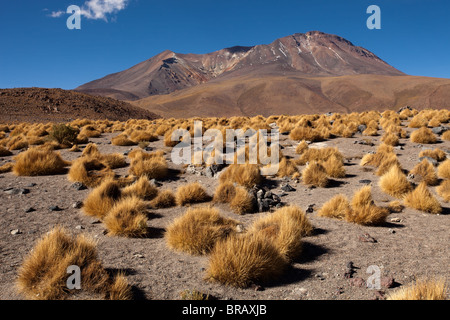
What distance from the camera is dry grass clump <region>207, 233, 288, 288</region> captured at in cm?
340

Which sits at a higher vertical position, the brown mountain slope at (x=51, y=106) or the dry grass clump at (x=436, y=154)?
the brown mountain slope at (x=51, y=106)

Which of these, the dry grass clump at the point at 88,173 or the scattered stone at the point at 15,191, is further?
the dry grass clump at the point at 88,173

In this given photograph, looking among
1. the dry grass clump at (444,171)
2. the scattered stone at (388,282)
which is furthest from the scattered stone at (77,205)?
the dry grass clump at (444,171)

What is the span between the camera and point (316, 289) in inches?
133

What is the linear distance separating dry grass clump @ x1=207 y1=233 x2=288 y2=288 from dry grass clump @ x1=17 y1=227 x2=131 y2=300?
1063 millimetres

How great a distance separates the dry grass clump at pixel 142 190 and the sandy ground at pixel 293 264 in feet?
2.71

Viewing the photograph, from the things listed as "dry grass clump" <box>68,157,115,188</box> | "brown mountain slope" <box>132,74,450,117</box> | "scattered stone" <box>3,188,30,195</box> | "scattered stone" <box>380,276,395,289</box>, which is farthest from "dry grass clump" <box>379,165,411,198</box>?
"brown mountain slope" <box>132,74,450,117</box>

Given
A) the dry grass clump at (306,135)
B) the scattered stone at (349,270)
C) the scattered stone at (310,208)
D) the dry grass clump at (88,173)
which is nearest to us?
the scattered stone at (349,270)

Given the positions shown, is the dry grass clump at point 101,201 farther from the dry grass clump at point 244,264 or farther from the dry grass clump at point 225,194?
the dry grass clump at point 244,264

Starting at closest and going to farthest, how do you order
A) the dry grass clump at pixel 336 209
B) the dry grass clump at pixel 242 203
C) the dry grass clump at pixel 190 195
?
1. the dry grass clump at pixel 336 209
2. the dry grass clump at pixel 242 203
3. the dry grass clump at pixel 190 195

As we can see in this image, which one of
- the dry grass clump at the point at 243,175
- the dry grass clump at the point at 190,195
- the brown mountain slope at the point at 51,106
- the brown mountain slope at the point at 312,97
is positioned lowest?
the dry grass clump at the point at 190,195

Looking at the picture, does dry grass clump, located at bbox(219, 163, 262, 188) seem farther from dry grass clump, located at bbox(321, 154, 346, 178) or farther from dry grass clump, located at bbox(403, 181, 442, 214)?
dry grass clump, located at bbox(403, 181, 442, 214)

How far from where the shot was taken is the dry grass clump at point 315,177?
785 cm

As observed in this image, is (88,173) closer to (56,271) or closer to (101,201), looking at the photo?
(101,201)
